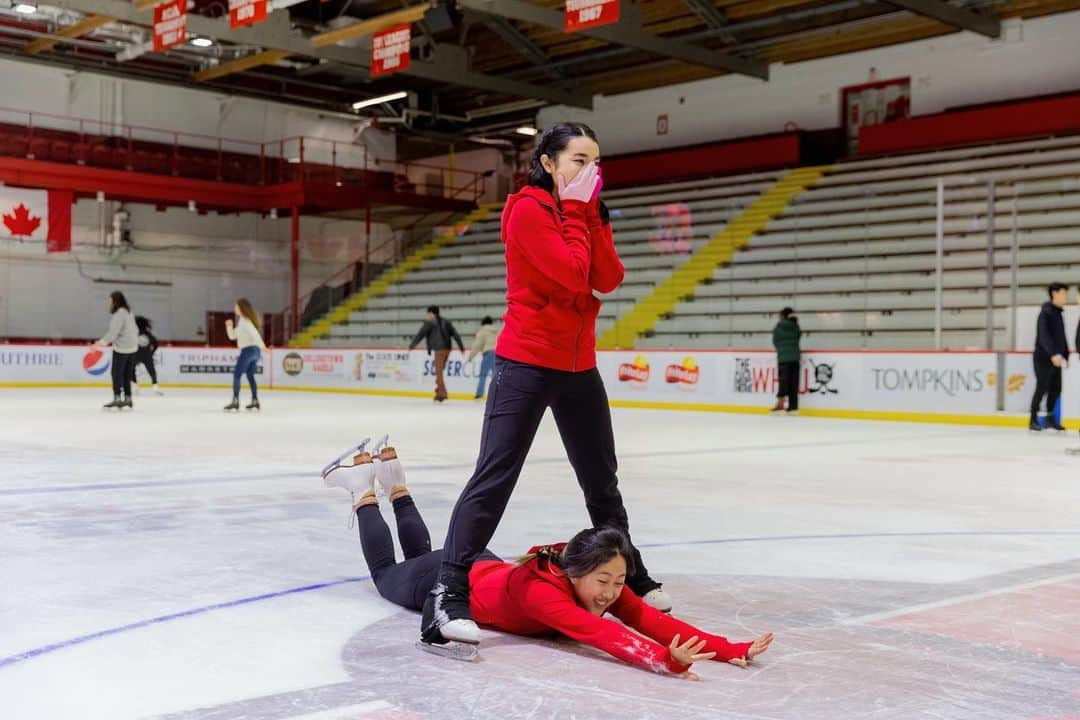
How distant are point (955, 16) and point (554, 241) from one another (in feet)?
62.9

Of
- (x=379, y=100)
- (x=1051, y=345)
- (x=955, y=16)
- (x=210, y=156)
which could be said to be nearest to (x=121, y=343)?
(x=1051, y=345)

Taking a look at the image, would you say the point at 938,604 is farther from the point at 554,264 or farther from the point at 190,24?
the point at 190,24

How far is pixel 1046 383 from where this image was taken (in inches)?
490

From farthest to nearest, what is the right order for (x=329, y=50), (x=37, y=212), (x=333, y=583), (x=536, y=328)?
(x=37, y=212)
(x=329, y=50)
(x=333, y=583)
(x=536, y=328)

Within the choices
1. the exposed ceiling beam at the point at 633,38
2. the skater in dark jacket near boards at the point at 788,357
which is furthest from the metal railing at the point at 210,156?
the skater in dark jacket near boards at the point at 788,357

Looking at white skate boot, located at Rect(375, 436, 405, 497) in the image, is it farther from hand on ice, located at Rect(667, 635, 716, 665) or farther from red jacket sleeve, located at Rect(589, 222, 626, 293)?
hand on ice, located at Rect(667, 635, 716, 665)

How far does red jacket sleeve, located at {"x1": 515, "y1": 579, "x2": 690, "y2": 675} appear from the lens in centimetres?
278

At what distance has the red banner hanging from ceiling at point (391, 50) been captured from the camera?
63.6 ft

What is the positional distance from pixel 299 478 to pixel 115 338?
28.8 ft

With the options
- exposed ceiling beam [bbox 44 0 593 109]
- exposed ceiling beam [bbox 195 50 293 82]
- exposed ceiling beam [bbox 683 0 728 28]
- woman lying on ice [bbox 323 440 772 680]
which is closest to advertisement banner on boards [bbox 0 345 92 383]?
exposed ceiling beam [bbox 44 0 593 109]

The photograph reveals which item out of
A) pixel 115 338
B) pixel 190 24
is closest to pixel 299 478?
pixel 115 338

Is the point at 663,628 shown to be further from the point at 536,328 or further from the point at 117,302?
the point at 117,302

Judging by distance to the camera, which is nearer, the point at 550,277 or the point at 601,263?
the point at 550,277

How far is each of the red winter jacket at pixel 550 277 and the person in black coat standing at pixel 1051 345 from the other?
33.3 ft
